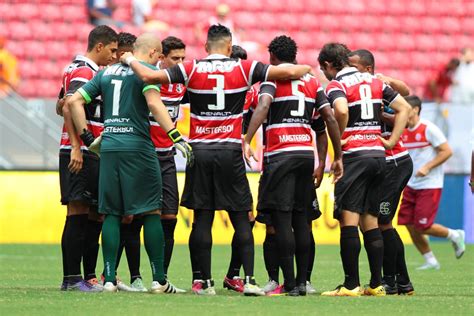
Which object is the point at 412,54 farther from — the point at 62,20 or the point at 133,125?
the point at 133,125

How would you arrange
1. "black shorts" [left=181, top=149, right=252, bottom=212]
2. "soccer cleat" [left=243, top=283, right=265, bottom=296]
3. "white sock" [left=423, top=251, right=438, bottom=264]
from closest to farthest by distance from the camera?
"soccer cleat" [left=243, top=283, right=265, bottom=296]
"black shorts" [left=181, top=149, right=252, bottom=212]
"white sock" [left=423, top=251, right=438, bottom=264]

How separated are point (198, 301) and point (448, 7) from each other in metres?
17.5

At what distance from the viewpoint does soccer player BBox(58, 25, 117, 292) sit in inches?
409

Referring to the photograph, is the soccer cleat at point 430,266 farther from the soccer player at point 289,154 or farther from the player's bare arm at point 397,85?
the soccer player at point 289,154

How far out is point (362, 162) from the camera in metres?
10.3

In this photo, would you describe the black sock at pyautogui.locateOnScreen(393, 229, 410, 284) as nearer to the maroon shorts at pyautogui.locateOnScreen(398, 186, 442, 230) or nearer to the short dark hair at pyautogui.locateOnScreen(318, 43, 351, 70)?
the short dark hair at pyautogui.locateOnScreen(318, 43, 351, 70)

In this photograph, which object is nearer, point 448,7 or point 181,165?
point 181,165

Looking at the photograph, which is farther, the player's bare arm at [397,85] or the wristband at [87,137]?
the player's bare arm at [397,85]

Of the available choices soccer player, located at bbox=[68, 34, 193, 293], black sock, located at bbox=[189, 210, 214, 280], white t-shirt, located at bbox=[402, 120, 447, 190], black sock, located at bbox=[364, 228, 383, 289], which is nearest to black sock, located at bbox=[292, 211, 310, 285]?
black sock, located at bbox=[364, 228, 383, 289]

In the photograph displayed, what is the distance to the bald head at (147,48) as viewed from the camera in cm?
1000

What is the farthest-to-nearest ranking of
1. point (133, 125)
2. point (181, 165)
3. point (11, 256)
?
1. point (181, 165)
2. point (11, 256)
3. point (133, 125)

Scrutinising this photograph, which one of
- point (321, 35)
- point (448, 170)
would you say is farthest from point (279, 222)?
point (321, 35)

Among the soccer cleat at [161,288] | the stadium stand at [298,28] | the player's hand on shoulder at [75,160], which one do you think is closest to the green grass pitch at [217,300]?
the soccer cleat at [161,288]

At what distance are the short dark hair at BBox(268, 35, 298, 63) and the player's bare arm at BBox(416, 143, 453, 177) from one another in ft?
17.0
